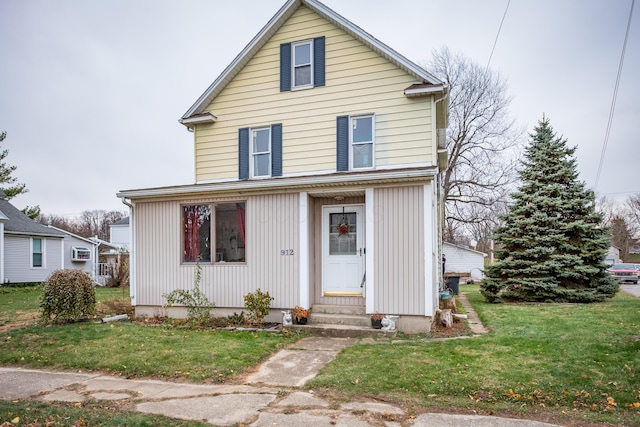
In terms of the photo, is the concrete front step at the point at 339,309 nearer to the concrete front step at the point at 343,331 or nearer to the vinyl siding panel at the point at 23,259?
the concrete front step at the point at 343,331

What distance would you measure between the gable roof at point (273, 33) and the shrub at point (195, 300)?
5.17m

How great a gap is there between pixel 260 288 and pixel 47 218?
188 ft

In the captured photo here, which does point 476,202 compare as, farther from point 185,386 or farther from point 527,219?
point 185,386

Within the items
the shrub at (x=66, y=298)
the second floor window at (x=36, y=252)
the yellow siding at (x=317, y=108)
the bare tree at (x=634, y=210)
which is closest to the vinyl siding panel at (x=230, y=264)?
the shrub at (x=66, y=298)

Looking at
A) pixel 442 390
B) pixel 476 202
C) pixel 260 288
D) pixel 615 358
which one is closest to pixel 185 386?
pixel 442 390

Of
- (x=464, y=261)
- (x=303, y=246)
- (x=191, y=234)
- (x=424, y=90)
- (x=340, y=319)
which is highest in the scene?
(x=424, y=90)

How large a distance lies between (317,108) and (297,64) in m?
1.50

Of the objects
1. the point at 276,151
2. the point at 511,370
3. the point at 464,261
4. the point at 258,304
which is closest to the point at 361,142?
the point at 276,151

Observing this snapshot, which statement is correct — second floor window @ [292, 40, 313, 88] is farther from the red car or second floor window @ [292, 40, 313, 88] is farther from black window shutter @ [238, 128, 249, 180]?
the red car

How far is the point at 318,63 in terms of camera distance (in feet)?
37.1

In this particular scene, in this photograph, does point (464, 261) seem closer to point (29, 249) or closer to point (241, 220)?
point (241, 220)

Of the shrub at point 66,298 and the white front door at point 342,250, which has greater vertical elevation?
the white front door at point 342,250

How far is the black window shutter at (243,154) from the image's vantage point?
1178 cm

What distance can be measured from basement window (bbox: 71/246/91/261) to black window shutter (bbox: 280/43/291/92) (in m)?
21.3
